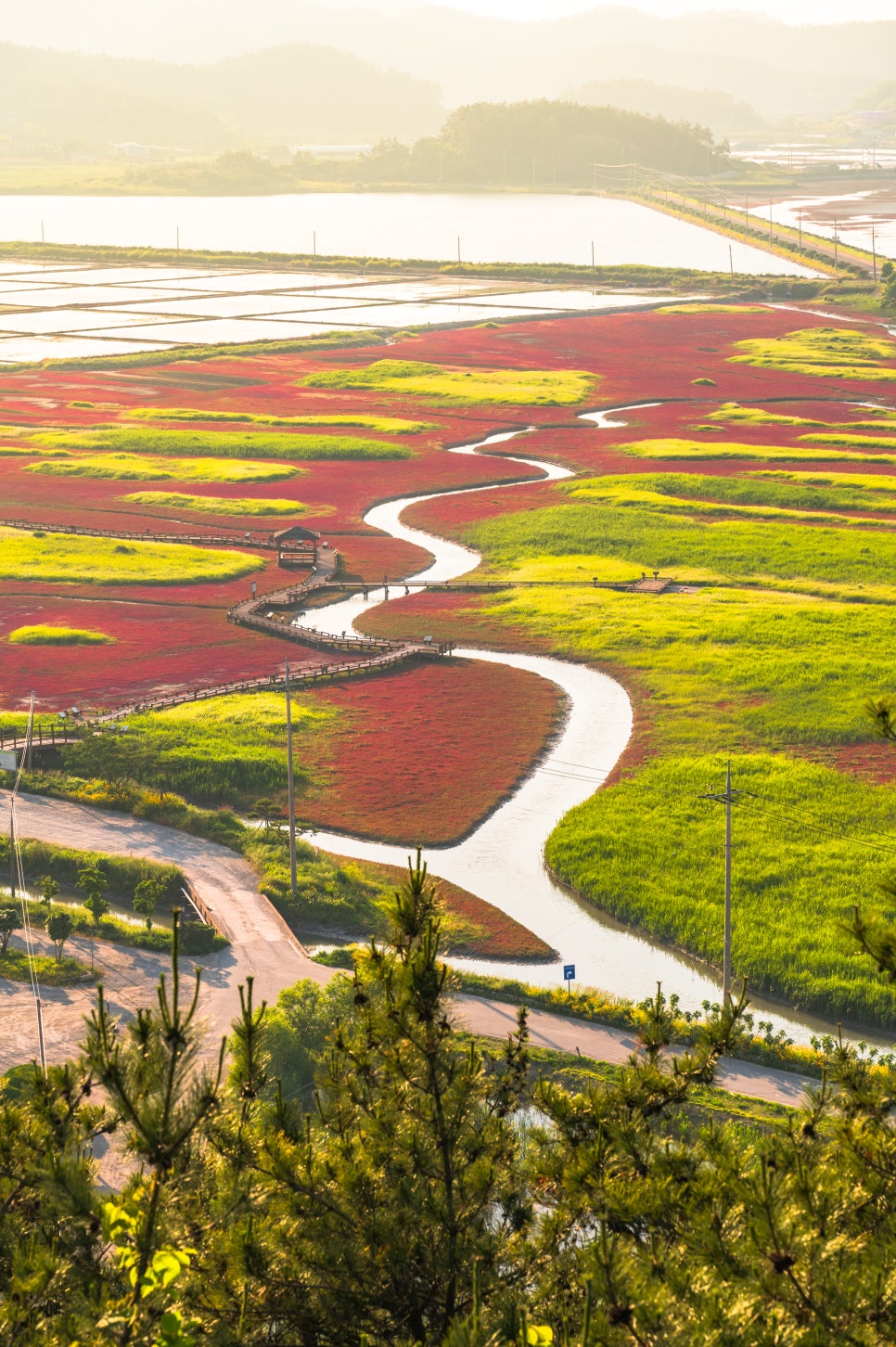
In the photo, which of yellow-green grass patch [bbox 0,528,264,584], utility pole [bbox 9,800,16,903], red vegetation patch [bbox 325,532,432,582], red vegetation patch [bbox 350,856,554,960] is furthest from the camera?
red vegetation patch [bbox 325,532,432,582]

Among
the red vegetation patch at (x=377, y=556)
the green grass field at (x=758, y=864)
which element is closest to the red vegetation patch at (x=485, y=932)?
the green grass field at (x=758, y=864)

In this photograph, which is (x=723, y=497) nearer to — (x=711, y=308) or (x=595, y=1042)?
(x=595, y=1042)

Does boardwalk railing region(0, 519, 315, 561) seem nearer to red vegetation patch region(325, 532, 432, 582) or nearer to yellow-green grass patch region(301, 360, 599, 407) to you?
red vegetation patch region(325, 532, 432, 582)

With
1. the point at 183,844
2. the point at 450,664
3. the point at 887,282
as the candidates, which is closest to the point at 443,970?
the point at 183,844

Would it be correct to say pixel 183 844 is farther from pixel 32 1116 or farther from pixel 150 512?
pixel 150 512

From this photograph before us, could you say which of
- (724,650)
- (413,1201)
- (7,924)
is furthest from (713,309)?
(413,1201)

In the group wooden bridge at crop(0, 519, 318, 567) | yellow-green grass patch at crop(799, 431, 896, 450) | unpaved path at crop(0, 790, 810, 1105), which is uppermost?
yellow-green grass patch at crop(799, 431, 896, 450)

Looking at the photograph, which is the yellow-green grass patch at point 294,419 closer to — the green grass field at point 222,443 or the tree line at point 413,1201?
the green grass field at point 222,443

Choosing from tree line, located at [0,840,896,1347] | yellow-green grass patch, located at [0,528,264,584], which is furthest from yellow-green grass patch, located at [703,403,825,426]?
tree line, located at [0,840,896,1347]
